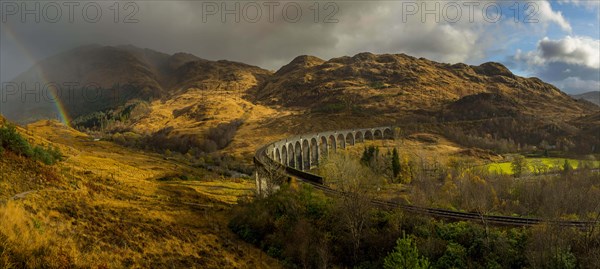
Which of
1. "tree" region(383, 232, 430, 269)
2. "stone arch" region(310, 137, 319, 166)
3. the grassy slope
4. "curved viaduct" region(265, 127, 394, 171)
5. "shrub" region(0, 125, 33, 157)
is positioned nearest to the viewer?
the grassy slope

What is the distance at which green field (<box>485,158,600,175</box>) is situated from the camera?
9888cm

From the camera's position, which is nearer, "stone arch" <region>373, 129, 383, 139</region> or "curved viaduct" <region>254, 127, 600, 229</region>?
"curved viaduct" <region>254, 127, 600, 229</region>

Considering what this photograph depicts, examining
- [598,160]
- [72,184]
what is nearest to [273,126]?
[598,160]

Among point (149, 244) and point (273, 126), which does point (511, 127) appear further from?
point (149, 244)

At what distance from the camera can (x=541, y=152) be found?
450ft

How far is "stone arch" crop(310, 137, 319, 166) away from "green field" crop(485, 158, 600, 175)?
→ 182ft

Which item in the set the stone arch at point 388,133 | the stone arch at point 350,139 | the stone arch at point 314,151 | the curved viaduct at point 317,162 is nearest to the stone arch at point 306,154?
the curved viaduct at point 317,162

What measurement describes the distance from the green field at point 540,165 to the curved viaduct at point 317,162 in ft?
173

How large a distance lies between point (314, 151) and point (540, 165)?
7330 centimetres

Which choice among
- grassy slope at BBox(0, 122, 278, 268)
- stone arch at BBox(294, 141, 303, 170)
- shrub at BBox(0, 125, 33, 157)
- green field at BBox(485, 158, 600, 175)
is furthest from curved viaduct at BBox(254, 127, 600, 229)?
green field at BBox(485, 158, 600, 175)

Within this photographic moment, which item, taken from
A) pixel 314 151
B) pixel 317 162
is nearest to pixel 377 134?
pixel 314 151

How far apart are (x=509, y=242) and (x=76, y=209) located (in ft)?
113

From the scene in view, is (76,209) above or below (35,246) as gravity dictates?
below

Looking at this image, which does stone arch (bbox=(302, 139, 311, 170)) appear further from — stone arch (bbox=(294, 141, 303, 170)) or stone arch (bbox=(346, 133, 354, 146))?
stone arch (bbox=(346, 133, 354, 146))
